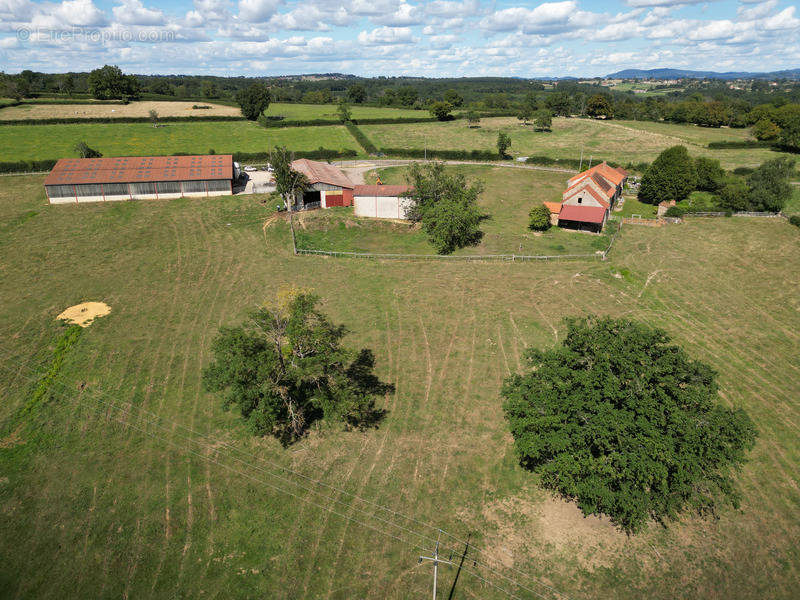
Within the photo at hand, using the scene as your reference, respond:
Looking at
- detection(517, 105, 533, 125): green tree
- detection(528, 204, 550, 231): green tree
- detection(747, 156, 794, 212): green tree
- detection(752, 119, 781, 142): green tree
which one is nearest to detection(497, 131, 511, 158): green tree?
detection(528, 204, 550, 231): green tree

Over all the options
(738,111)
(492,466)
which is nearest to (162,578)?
(492,466)

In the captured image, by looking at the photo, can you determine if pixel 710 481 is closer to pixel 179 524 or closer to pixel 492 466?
pixel 492 466

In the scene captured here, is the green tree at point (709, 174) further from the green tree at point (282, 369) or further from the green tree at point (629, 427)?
the green tree at point (282, 369)

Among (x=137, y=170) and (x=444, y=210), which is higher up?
(x=137, y=170)

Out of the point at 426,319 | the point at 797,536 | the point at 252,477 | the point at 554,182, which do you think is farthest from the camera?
the point at 554,182

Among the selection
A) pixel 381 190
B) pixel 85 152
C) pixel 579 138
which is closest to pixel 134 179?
pixel 85 152

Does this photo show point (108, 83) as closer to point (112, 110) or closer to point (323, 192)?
point (112, 110)
